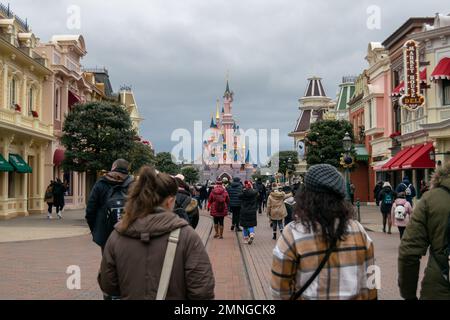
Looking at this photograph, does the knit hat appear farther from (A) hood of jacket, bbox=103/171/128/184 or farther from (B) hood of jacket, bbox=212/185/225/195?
(B) hood of jacket, bbox=212/185/225/195

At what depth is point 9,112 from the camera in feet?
80.3

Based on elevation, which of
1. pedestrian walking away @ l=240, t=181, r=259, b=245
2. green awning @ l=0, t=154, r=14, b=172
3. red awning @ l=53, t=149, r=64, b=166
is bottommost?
pedestrian walking away @ l=240, t=181, r=259, b=245

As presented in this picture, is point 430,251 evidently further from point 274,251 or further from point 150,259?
point 150,259

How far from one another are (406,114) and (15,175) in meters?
Result: 20.5

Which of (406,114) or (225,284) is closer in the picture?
(225,284)

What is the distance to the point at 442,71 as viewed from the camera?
77.4ft

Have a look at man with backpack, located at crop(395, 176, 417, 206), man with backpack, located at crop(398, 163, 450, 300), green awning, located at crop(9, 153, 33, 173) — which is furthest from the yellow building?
man with backpack, located at crop(398, 163, 450, 300)

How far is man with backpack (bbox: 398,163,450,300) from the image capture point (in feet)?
13.2

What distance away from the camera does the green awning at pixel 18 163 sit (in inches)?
984

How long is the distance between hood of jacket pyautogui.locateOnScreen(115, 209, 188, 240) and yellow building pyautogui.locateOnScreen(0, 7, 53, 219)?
2117cm

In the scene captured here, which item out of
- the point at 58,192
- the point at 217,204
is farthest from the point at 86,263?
the point at 58,192

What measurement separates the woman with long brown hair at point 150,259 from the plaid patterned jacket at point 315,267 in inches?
19.2
